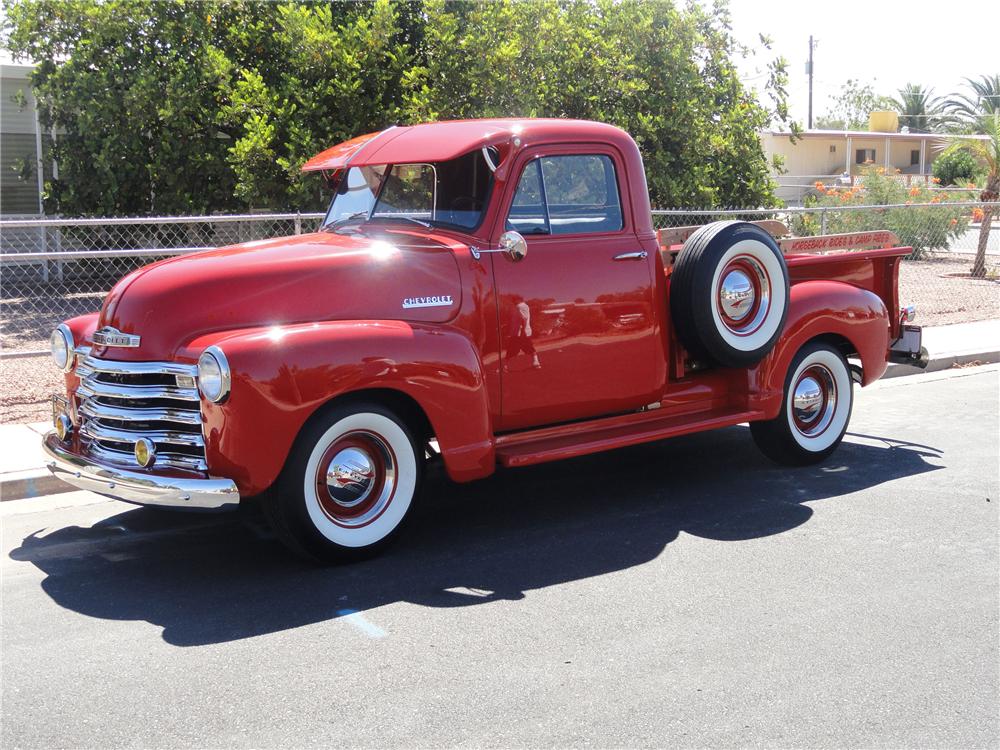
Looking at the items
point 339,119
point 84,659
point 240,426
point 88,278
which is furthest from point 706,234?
point 88,278

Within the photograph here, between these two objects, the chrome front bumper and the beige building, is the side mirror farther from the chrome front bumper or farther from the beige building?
the beige building

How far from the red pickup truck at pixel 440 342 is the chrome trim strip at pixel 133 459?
0.04ft

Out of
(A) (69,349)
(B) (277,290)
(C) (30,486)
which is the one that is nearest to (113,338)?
(A) (69,349)

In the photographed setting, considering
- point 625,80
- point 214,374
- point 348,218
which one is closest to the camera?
point 214,374

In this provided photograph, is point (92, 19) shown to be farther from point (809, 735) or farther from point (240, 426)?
point (809, 735)

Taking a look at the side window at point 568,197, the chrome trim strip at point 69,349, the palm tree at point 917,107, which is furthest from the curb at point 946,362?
the palm tree at point 917,107

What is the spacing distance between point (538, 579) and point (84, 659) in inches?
82.9

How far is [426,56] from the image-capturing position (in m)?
14.7

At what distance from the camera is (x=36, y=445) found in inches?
301

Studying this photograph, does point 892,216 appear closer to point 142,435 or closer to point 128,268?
point 128,268

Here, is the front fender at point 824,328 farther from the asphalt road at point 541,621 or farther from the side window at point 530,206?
the side window at point 530,206

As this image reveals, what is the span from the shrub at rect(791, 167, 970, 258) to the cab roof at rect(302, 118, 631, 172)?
13549mm

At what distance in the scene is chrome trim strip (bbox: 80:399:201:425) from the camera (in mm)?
5059

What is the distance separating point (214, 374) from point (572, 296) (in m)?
2.15
